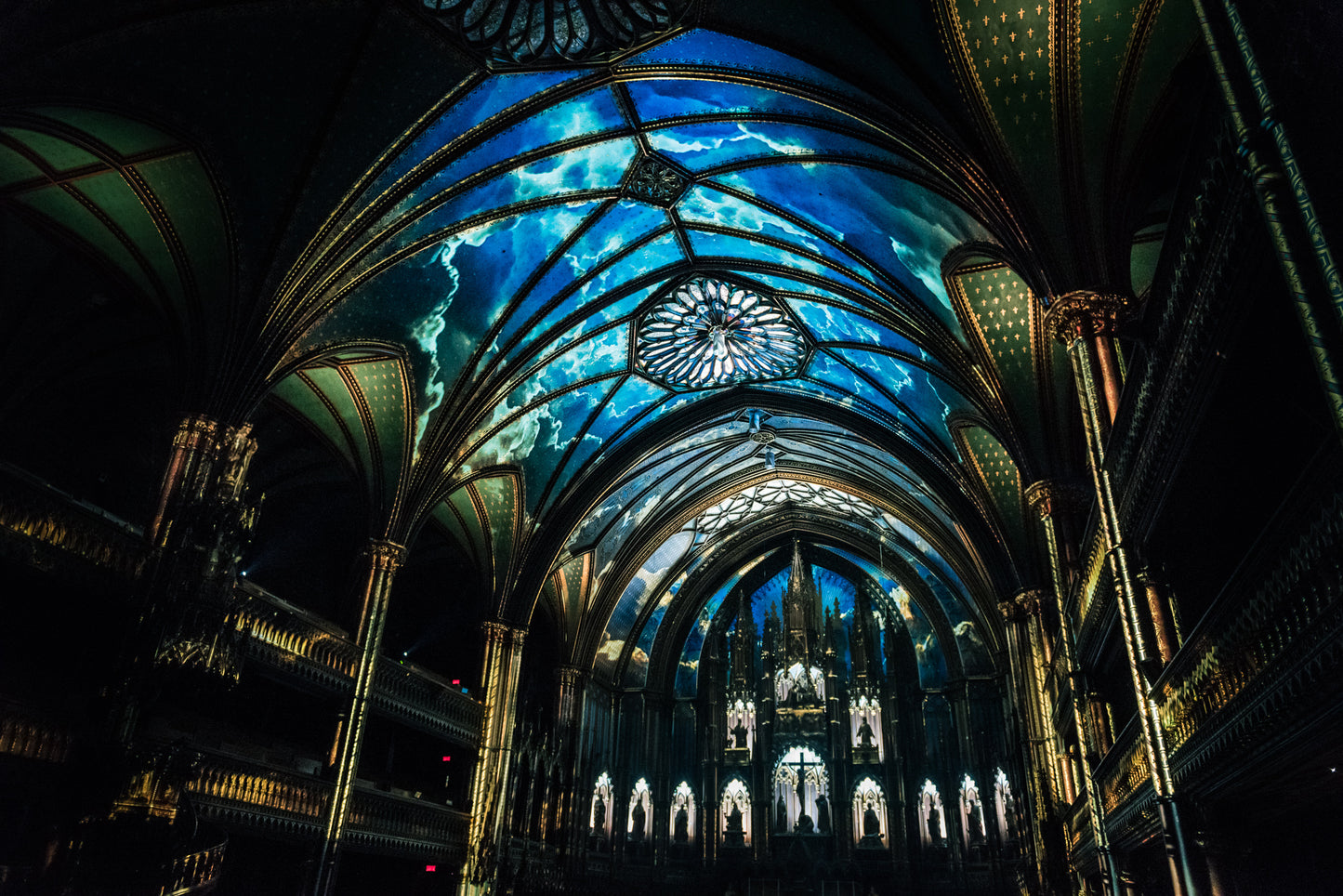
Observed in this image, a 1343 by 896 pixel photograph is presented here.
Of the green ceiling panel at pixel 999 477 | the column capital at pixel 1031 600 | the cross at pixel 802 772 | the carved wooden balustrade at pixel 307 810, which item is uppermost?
the green ceiling panel at pixel 999 477

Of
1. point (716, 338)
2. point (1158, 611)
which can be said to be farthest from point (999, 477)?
point (1158, 611)

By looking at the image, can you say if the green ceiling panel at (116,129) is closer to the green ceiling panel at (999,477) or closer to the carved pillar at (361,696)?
the carved pillar at (361,696)

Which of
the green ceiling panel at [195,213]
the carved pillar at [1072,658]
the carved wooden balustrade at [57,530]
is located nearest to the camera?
the carved wooden balustrade at [57,530]

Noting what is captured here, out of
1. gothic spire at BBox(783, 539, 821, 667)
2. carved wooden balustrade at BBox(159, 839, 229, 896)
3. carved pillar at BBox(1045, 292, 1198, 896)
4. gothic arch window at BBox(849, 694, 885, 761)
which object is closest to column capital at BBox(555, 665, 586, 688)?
gothic spire at BBox(783, 539, 821, 667)

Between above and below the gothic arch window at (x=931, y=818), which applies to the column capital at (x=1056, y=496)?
above

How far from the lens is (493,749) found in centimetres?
1886

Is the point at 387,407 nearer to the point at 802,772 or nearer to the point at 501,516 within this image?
the point at 501,516

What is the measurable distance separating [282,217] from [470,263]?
11.6ft

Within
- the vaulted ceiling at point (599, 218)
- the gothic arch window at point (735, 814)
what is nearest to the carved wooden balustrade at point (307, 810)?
the vaulted ceiling at point (599, 218)

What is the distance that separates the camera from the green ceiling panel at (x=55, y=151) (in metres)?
10.9

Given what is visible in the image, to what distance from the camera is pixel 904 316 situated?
599 inches

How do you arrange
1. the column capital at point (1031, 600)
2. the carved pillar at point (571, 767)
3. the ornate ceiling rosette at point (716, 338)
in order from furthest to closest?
the carved pillar at point (571, 767), the ornate ceiling rosette at point (716, 338), the column capital at point (1031, 600)

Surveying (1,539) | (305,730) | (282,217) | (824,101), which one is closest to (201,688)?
(1,539)

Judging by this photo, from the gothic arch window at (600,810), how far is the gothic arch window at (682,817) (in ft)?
6.59
